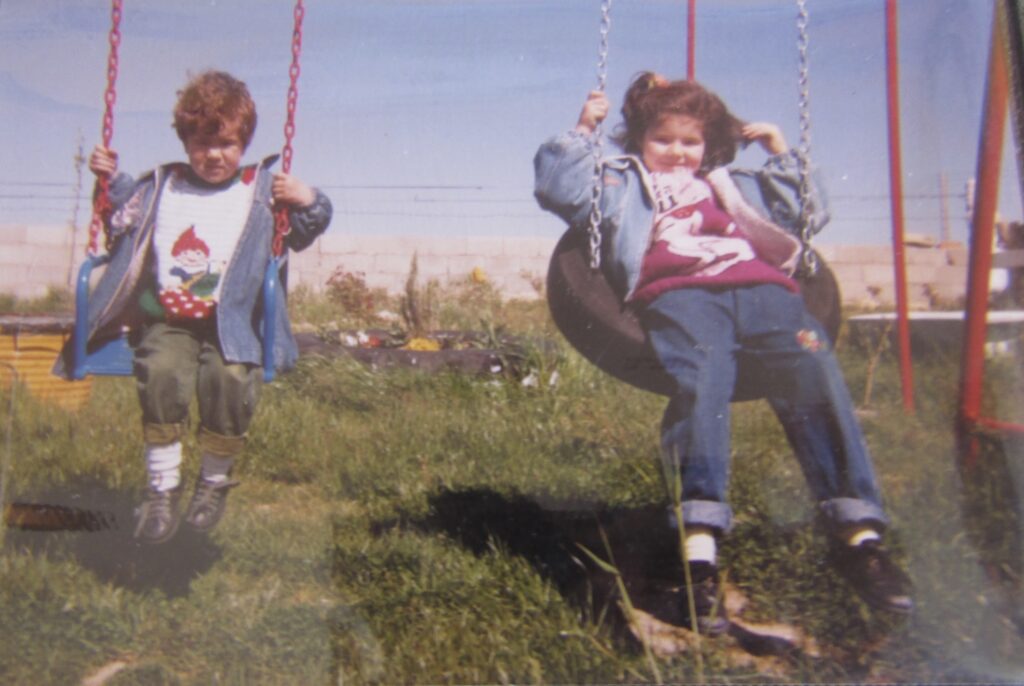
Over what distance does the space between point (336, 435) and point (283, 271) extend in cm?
37

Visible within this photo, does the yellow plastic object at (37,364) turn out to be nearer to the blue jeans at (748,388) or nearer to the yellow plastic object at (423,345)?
the yellow plastic object at (423,345)

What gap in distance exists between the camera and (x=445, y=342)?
7.23 ft

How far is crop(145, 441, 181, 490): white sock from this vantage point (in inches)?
84.6

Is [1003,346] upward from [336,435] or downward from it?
upward

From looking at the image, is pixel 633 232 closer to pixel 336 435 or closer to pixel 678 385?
pixel 678 385

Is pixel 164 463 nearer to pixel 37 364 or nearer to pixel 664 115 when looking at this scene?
pixel 37 364

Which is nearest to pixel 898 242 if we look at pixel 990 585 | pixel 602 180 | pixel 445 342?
pixel 602 180

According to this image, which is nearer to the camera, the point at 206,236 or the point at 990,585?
the point at 206,236

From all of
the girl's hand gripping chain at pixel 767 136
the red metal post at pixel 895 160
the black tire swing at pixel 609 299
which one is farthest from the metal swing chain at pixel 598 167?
the red metal post at pixel 895 160

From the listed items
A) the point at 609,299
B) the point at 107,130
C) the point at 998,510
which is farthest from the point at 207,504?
the point at 998,510

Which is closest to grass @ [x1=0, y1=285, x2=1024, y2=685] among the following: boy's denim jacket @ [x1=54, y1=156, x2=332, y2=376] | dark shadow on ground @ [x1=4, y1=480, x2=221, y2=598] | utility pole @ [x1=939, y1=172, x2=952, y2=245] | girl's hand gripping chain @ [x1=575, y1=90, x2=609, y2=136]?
dark shadow on ground @ [x1=4, y1=480, x2=221, y2=598]

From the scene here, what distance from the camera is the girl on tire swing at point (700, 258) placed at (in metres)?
2.13

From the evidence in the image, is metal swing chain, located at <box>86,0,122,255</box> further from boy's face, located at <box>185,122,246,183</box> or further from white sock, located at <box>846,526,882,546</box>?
white sock, located at <box>846,526,882,546</box>

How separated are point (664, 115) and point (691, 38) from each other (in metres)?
0.18
